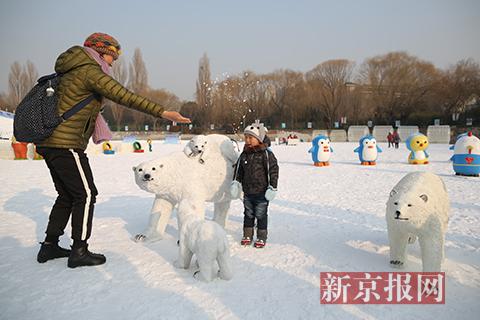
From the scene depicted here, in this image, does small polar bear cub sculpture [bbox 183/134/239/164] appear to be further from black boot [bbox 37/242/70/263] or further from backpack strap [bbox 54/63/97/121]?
black boot [bbox 37/242/70/263]

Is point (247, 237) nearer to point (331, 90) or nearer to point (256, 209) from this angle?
point (256, 209)

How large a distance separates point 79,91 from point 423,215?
300 cm

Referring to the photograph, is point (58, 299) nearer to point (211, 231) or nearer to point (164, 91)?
point (211, 231)

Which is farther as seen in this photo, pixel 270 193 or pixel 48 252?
pixel 270 193

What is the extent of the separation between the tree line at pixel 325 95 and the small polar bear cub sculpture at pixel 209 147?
32.7 m

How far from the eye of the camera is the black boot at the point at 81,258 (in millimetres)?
2945

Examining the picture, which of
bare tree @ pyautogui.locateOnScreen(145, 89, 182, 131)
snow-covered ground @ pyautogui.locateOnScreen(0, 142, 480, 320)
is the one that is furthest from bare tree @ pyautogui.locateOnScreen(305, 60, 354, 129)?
A: snow-covered ground @ pyautogui.locateOnScreen(0, 142, 480, 320)

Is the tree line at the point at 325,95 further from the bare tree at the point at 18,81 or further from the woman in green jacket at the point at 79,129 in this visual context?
the woman in green jacket at the point at 79,129

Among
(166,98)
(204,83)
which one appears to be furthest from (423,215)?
(166,98)

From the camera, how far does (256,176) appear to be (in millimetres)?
3506

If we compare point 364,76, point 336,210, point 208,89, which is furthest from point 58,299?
point 364,76

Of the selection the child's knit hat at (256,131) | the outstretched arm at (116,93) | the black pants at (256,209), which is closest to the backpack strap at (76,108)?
the outstretched arm at (116,93)

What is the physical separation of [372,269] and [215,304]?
1490 mm

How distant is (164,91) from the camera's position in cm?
5297
